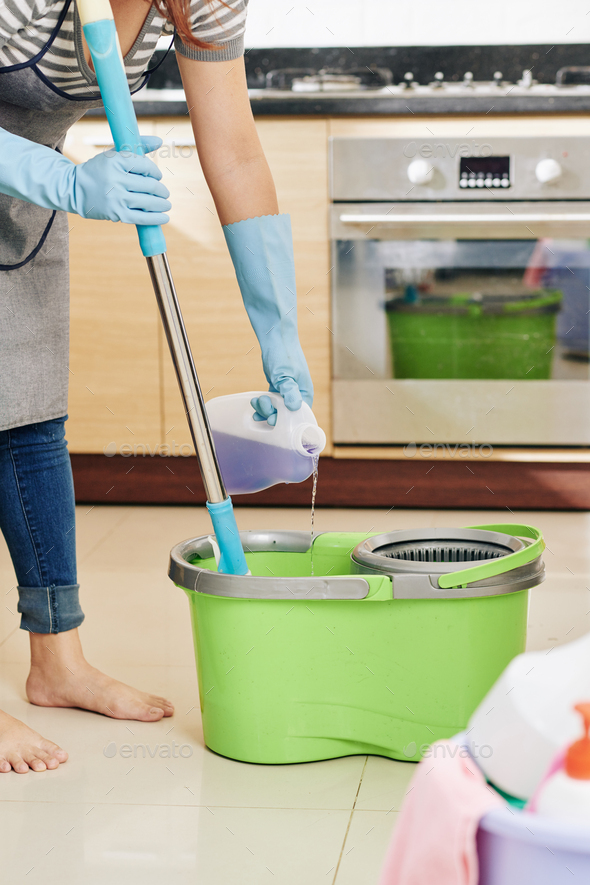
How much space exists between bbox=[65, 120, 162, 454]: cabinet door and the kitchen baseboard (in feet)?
0.22

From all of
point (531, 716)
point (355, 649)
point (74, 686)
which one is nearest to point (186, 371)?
point (355, 649)

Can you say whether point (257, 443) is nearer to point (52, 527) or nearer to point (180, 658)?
point (52, 527)

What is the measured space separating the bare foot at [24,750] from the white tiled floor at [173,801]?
0.01 m

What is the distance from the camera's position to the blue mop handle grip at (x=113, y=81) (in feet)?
2.66

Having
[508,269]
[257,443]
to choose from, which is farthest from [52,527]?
[508,269]

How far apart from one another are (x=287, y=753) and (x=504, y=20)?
79.0 inches

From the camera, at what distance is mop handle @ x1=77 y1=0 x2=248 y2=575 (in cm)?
81

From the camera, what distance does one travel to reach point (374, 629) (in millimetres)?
910

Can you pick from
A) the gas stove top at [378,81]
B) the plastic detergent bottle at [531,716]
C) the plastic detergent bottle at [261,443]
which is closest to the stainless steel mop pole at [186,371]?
the plastic detergent bottle at [261,443]

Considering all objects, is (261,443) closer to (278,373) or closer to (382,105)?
(278,373)

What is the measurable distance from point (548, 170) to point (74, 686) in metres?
1.32

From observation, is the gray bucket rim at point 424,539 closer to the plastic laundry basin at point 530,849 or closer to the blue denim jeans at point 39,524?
the blue denim jeans at point 39,524

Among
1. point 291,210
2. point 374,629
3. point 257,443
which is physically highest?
point 291,210

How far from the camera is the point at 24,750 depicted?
0.97m
